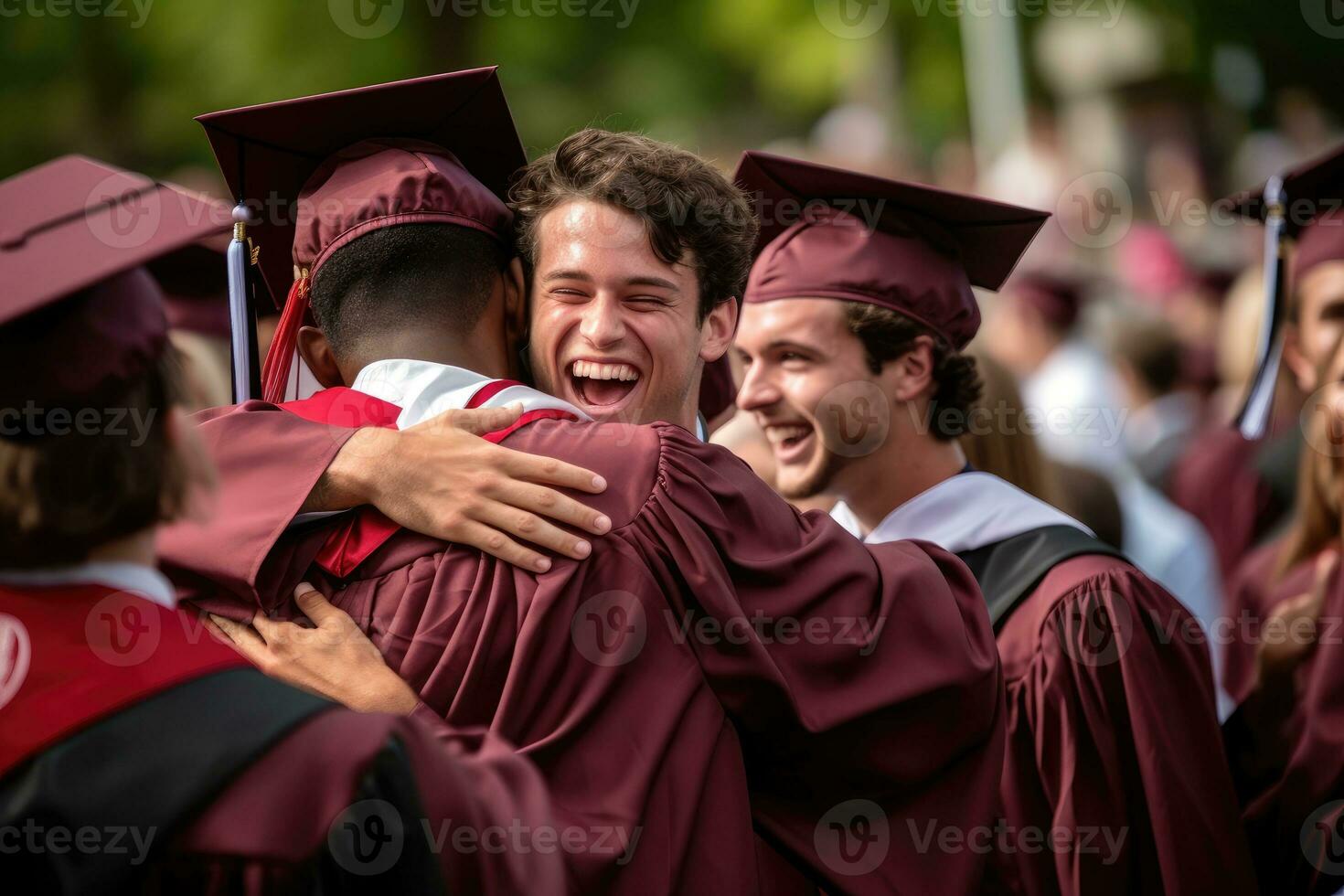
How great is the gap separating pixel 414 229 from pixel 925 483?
187 cm

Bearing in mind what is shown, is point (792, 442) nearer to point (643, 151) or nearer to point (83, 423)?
point (643, 151)

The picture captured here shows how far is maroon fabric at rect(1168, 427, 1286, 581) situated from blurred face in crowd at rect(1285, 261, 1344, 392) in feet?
6.09

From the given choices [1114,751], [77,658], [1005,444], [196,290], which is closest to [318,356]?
[77,658]

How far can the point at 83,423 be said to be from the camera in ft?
5.48

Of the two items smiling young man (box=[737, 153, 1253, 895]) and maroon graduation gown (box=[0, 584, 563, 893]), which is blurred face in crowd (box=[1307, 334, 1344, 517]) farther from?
maroon graduation gown (box=[0, 584, 563, 893])

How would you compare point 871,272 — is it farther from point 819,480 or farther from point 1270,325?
point 1270,325

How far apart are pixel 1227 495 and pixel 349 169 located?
495 centimetres

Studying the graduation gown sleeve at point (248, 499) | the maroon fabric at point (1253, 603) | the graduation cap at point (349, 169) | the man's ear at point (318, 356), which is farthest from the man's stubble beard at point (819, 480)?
the graduation gown sleeve at point (248, 499)

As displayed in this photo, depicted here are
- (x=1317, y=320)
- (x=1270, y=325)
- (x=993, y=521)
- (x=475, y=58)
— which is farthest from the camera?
(x=475, y=58)

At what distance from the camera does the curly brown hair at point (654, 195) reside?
9.27 ft

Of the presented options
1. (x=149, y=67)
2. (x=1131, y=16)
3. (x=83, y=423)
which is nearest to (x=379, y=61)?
(x=149, y=67)

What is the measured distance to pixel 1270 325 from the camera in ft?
13.6

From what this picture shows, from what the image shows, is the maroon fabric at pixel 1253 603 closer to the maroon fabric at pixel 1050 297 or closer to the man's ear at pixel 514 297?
the man's ear at pixel 514 297

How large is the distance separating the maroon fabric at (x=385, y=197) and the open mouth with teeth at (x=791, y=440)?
1.39 metres
